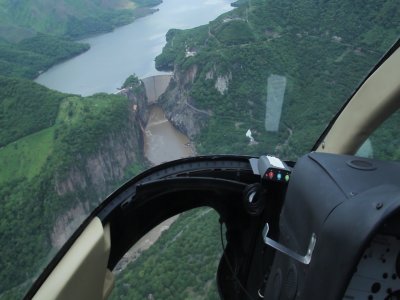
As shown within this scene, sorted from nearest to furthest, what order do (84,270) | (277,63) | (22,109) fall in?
(84,270) → (277,63) → (22,109)

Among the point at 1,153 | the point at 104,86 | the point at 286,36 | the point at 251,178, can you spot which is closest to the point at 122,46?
the point at 104,86

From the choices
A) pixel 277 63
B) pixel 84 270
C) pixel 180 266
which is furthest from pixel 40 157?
pixel 84 270

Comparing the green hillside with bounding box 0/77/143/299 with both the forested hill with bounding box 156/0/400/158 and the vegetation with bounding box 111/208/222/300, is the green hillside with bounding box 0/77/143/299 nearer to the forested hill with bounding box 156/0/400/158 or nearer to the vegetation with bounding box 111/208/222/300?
the vegetation with bounding box 111/208/222/300

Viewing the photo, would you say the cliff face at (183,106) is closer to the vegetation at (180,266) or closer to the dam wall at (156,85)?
the dam wall at (156,85)

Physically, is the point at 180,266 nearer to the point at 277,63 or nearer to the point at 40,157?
the point at 277,63

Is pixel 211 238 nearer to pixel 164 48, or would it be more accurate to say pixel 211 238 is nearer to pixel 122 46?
pixel 164 48

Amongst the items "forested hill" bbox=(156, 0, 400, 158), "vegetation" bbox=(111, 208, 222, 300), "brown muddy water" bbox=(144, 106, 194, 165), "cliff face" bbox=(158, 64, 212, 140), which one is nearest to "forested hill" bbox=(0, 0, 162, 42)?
"forested hill" bbox=(156, 0, 400, 158)

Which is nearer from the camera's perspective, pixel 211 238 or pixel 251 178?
pixel 251 178
